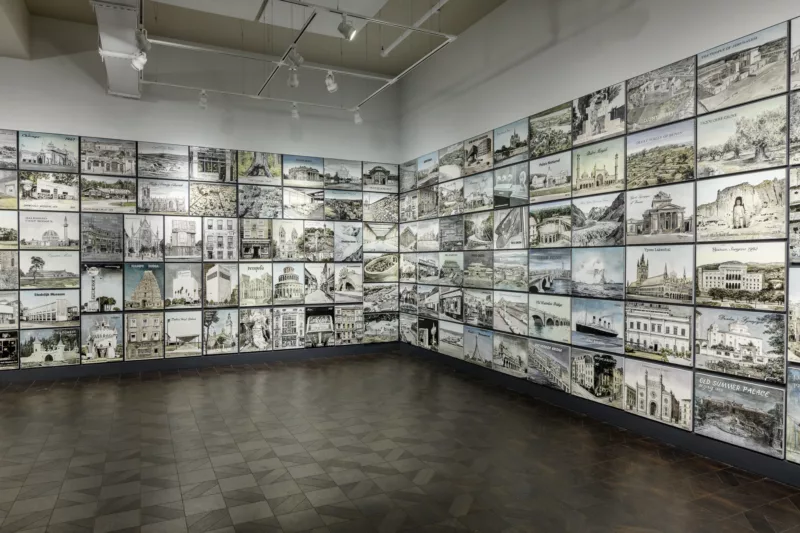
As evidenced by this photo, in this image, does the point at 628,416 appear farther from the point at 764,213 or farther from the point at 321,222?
the point at 321,222

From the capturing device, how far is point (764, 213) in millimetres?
3951

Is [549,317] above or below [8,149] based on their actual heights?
below

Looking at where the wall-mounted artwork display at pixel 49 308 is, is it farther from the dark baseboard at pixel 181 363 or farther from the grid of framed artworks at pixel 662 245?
the grid of framed artworks at pixel 662 245

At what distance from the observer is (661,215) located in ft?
15.5

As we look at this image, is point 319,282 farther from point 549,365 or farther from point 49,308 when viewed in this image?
point 549,365

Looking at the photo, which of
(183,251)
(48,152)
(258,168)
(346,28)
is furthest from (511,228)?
(48,152)

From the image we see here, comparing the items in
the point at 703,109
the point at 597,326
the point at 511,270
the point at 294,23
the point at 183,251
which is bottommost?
the point at 597,326

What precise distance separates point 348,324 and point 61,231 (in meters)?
4.67

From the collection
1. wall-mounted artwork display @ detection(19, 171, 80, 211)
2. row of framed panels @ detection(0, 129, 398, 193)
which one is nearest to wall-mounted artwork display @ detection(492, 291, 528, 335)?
row of framed panels @ detection(0, 129, 398, 193)

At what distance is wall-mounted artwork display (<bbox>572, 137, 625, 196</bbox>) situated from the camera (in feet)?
16.9

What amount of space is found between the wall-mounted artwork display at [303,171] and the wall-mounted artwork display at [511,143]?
3.38 meters

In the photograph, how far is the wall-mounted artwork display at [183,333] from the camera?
785 cm

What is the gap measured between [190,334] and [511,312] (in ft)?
16.5

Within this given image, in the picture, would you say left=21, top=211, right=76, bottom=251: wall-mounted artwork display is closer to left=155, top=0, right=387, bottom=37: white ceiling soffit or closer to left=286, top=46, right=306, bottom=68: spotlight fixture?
left=155, top=0, right=387, bottom=37: white ceiling soffit
